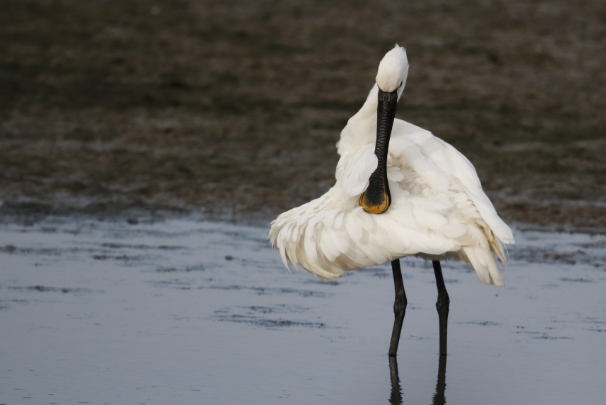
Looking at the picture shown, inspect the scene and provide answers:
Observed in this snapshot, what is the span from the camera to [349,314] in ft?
22.8

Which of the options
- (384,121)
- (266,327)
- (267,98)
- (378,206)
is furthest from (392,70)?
(267,98)

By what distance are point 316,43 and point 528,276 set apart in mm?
11060

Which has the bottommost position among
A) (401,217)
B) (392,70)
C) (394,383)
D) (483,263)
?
(394,383)

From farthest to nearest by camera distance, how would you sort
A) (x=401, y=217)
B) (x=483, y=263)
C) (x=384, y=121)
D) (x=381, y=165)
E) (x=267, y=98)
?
(x=267, y=98) → (x=384, y=121) → (x=381, y=165) → (x=401, y=217) → (x=483, y=263)

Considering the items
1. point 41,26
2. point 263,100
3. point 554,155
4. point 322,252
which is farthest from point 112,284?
point 41,26

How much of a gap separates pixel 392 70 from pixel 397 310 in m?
1.39

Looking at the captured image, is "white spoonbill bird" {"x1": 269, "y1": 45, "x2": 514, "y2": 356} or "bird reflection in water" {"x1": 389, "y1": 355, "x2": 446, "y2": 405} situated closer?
"bird reflection in water" {"x1": 389, "y1": 355, "x2": 446, "y2": 405}

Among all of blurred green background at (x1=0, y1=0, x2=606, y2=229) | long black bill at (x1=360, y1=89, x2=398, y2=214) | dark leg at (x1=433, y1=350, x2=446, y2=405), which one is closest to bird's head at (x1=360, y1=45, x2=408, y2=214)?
long black bill at (x1=360, y1=89, x2=398, y2=214)

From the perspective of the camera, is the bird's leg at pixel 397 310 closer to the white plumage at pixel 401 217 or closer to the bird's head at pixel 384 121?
the white plumage at pixel 401 217

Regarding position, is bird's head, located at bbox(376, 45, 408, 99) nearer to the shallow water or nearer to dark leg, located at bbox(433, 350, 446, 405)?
the shallow water

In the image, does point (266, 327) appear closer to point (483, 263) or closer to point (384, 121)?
point (384, 121)

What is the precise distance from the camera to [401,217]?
5660 mm

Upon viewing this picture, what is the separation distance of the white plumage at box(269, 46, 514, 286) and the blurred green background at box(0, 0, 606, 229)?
14.2 feet

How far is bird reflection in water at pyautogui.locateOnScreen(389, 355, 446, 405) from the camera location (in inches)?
210
